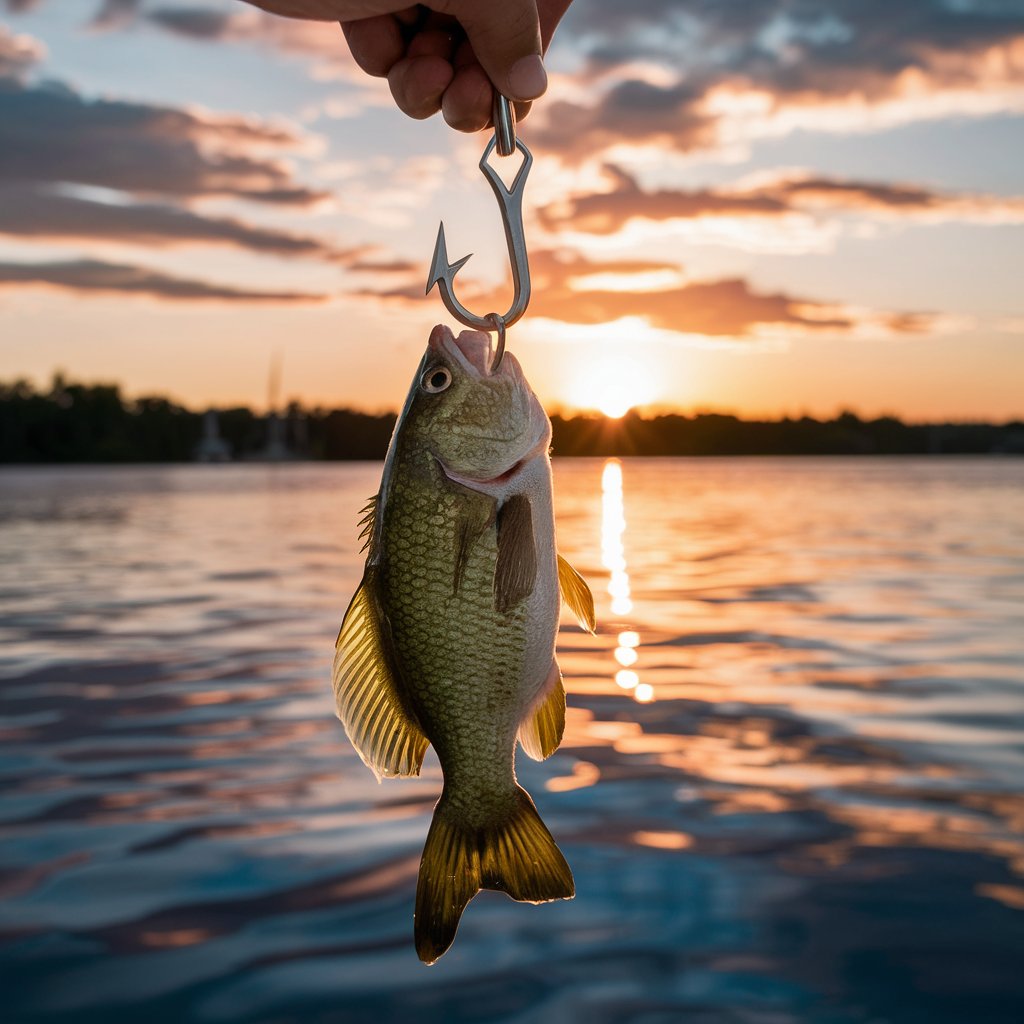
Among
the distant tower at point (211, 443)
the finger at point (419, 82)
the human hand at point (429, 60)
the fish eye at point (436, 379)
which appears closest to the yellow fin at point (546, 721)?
the fish eye at point (436, 379)

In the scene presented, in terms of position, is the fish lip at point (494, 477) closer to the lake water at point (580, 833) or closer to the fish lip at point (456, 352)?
the fish lip at point (456, 352)

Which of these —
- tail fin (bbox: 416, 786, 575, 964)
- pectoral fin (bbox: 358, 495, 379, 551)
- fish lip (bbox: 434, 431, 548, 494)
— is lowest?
tail fin (bbox: 416, 786, 575, 964)

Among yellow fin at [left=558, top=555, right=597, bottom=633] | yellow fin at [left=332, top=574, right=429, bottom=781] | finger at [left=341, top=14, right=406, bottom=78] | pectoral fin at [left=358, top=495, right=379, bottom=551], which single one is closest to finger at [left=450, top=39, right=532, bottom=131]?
finger at [left=341, top=14, right=406, bottom=78]

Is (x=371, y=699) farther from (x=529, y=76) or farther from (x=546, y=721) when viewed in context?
(x=529, y=76)

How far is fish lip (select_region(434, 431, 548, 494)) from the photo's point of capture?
303 centimetres

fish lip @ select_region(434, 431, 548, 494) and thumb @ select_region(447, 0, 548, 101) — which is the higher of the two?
thumb @ select_region(447, 0, 548, 101)

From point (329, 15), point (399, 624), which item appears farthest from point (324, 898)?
point (329, 15)

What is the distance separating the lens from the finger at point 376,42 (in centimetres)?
377

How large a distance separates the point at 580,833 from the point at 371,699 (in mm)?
4370

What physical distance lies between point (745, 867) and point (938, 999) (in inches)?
56.0

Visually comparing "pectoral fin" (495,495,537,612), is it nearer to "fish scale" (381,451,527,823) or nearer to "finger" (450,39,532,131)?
"fish scale" (381,451,527,823)

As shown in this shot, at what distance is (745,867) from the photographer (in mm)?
6645

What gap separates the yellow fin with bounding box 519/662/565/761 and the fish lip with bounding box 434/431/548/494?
1.62 ft

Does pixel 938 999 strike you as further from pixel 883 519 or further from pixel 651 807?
pixel 883 519
